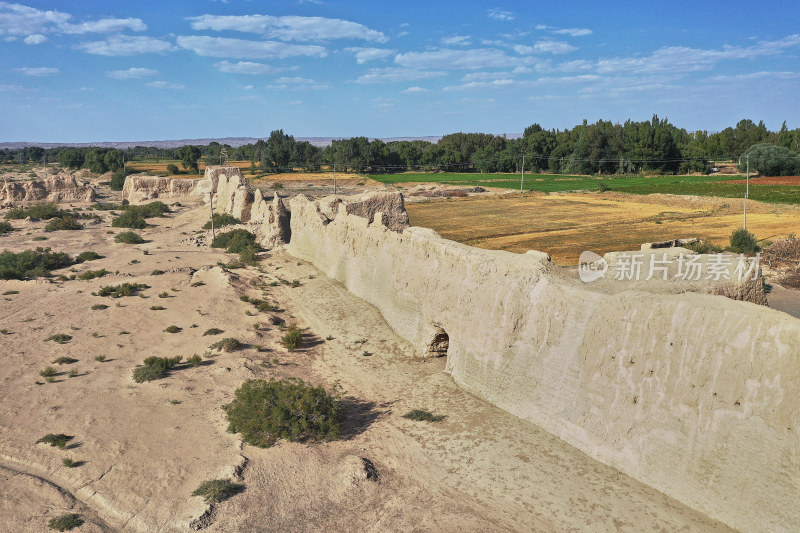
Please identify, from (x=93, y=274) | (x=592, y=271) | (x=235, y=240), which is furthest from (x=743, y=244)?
(x=93, y=274)

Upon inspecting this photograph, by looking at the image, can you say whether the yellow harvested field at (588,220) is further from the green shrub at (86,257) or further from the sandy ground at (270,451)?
the green shrub at (86,257)

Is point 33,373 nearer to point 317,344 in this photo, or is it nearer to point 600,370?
point 317,344

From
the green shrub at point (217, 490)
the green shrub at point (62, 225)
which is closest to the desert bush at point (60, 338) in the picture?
the green shrub at point (217, 490)

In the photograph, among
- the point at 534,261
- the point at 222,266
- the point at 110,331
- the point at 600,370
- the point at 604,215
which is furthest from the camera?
the point at 604,215

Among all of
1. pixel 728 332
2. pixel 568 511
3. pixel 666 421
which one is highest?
pixel 728 332

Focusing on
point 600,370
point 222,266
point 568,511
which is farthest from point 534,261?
point 222,266

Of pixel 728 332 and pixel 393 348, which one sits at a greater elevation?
pixel 728 332
